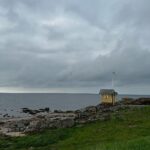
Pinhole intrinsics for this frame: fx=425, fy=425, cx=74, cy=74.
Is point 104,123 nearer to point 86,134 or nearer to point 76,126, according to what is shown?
point 76,126

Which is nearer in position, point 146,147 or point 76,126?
point 146,147

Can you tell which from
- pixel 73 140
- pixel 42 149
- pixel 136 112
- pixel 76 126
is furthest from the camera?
pixel 136 112

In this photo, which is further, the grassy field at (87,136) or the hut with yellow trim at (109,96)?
the hut with yellow trim at (109,96)

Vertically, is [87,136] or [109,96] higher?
[109,96]

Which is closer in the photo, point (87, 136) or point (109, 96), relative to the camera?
point (87, 136)

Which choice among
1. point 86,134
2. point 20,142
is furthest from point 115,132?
point 20,142

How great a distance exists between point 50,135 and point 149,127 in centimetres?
997

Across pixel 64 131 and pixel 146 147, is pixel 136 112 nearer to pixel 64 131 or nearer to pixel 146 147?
pixel 64 131

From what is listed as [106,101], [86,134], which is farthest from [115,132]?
[106,101]

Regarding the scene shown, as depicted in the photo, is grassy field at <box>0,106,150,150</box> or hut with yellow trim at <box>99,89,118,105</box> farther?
hut with yellow trim at <box>99,89,118,105</box>

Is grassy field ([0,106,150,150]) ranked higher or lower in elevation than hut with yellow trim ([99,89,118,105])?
lower

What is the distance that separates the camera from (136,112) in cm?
5616

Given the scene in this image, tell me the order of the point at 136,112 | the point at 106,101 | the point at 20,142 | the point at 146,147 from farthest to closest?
the point at 106,101 → the point at 136,112 → the point at 20,142 → the point at 146,147

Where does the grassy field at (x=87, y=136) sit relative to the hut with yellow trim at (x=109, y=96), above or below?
below
